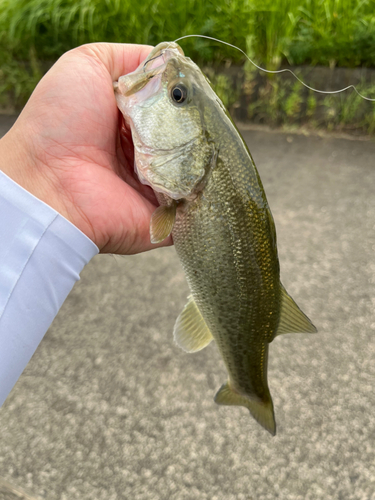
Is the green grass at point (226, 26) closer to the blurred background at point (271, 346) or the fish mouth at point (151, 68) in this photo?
the blurred background at point (271, 346)

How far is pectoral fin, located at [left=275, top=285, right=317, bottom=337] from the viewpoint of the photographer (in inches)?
54.2

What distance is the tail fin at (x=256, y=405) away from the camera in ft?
4.92

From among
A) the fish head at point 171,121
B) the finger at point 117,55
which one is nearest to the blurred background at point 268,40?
the finger at point 117,55

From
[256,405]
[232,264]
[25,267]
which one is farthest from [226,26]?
[256,405]

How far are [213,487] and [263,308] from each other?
99 centimetres

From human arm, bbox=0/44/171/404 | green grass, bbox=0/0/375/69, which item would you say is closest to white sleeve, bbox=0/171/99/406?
human arm, bbox=0/44/171/404

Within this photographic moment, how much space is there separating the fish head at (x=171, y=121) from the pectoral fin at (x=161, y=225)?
0.07 meters

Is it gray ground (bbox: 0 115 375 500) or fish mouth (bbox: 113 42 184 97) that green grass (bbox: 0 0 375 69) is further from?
fish mouth (bbox: 113 42 184 97)

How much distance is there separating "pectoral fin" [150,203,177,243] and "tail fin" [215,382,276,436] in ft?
2.26

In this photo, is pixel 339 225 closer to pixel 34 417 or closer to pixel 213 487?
pixel 213 487

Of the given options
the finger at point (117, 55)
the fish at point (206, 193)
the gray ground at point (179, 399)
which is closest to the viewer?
the fish at point (206, 193)

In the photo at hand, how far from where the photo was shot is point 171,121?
49.8 inches

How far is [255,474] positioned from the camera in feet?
5.99

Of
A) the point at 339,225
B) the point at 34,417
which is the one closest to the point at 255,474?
the point at 34,417
